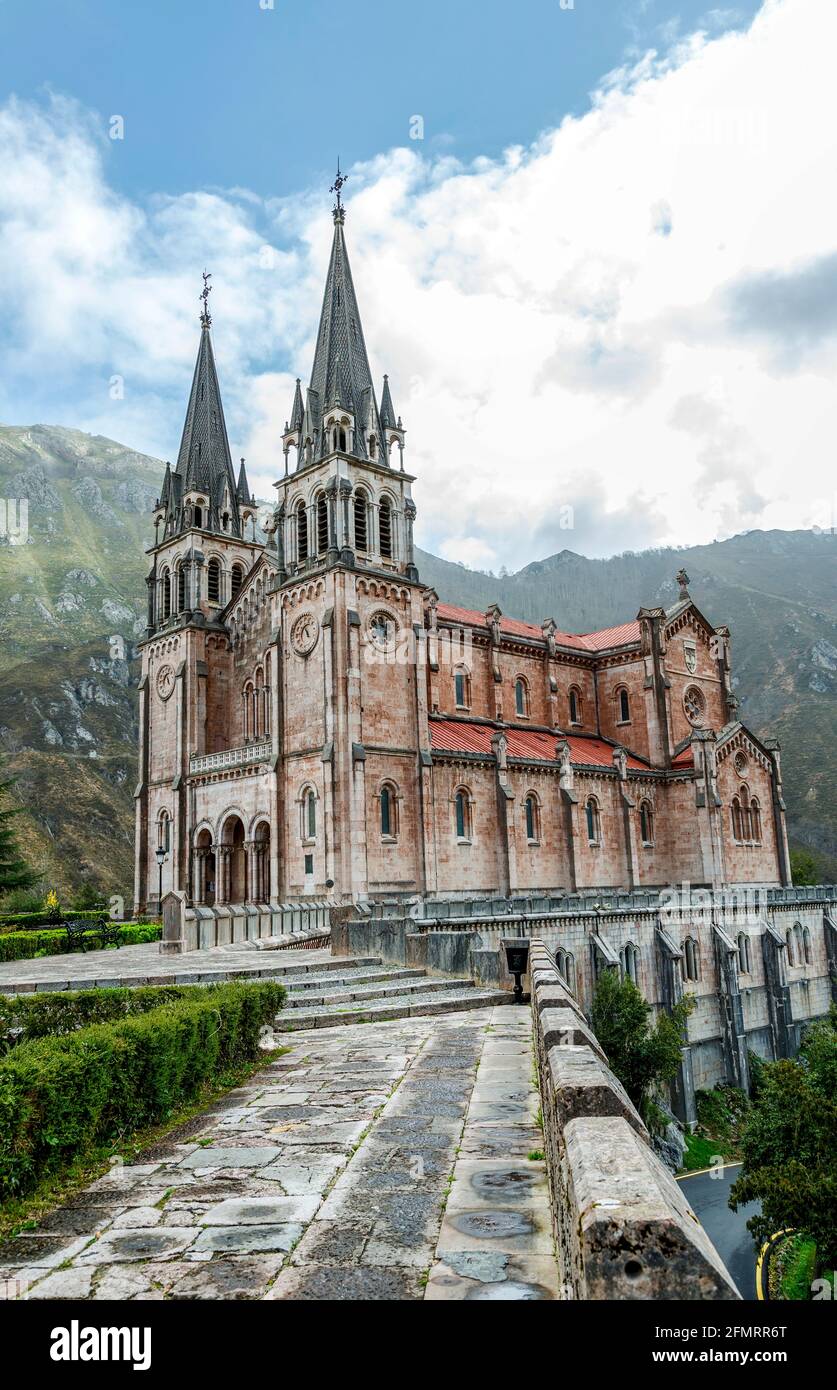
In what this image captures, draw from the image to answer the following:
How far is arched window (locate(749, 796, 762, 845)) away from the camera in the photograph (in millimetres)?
51031

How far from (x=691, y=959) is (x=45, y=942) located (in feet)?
80.9

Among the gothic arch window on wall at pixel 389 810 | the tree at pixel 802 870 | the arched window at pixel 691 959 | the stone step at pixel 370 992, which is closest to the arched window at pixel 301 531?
the gothic arch window on wall at pixel 389 810

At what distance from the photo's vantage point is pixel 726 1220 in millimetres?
29078

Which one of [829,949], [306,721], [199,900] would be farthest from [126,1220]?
A: [829,949]

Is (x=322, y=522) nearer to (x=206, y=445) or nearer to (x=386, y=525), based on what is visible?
(x=386, y=525)

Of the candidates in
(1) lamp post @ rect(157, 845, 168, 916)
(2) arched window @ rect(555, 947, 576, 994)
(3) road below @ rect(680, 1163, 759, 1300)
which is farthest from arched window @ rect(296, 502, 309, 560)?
(3) road below @ rect(680, 1163, 759, 1300)

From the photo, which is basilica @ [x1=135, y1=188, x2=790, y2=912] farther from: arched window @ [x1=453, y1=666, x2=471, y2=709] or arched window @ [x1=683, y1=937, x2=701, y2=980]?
arched window @ [x1=683, y1=937, x2=701, y2=980]

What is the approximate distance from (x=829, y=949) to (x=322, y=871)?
27.1 meters

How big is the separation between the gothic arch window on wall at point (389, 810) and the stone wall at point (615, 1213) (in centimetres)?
3134

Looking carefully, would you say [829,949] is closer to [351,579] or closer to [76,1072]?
[351,579]

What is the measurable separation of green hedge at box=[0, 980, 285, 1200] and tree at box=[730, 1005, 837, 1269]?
1452 cm

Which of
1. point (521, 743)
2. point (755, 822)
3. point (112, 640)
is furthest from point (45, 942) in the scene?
point (112, 640)
